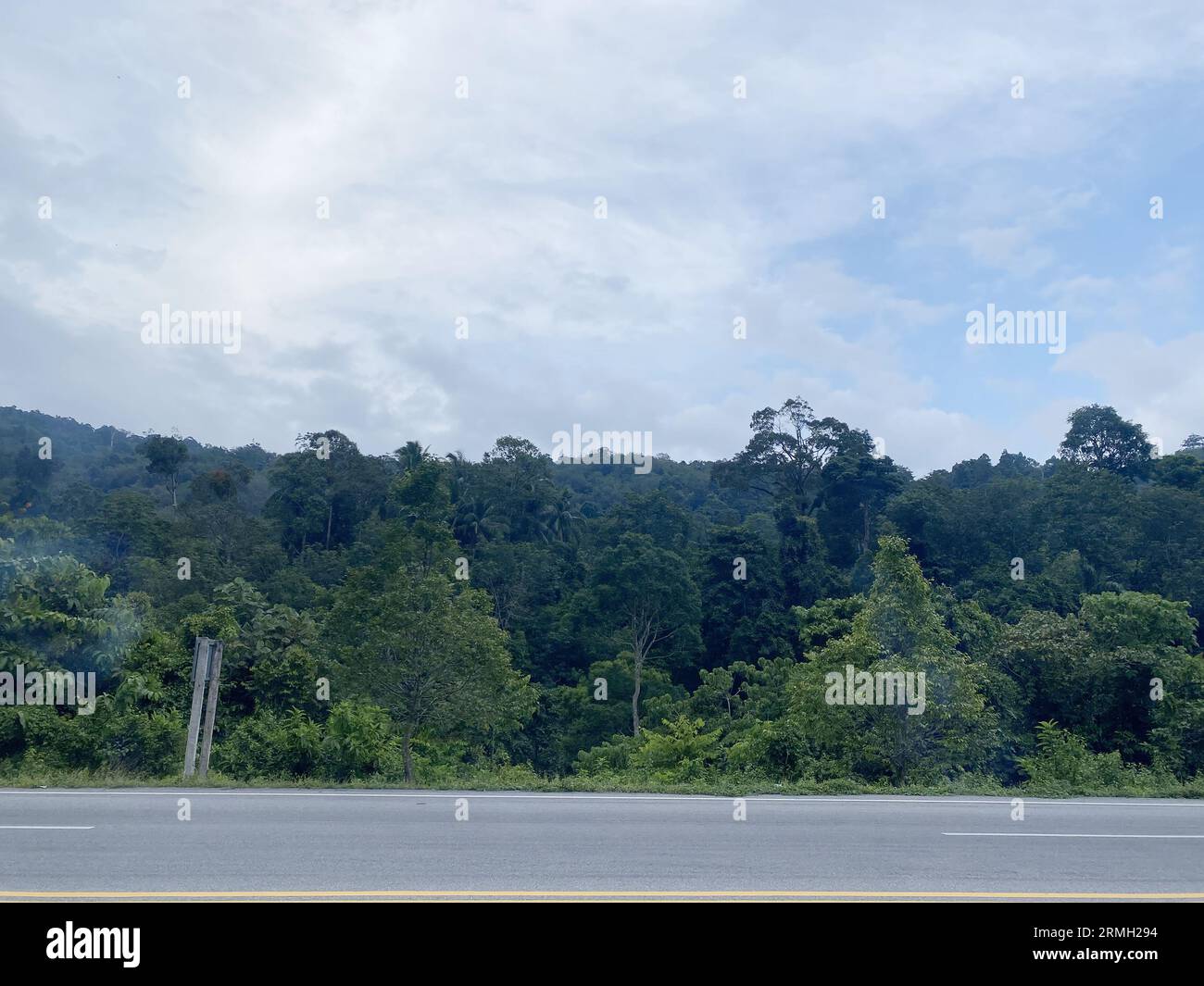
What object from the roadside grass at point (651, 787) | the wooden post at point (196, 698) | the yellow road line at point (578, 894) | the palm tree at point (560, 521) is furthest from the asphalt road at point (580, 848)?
the palm tree at point (560, 521)

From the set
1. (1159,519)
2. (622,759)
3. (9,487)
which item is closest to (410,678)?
(622,759)

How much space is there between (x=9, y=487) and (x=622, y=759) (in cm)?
5603

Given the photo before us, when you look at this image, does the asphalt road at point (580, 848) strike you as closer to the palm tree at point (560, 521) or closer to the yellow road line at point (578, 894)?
the yellow road line at point (578, 894)

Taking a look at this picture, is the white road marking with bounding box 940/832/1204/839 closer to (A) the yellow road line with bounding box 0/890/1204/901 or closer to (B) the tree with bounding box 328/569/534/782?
(A) the yellow road line with bounding box 0/890/1204/901

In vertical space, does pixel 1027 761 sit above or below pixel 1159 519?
below

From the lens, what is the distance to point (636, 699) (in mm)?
44906

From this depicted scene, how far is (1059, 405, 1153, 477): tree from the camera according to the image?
5566 cm

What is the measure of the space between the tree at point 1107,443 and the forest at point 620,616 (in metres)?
0.18

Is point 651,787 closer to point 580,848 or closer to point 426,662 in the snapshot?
point 580,848

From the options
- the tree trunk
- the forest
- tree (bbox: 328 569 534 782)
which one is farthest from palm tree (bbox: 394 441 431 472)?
tree (bbox: 328 569 534 782)

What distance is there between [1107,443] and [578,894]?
58.7 m

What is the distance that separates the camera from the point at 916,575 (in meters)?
18.1

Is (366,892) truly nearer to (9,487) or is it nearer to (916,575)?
(916,575)

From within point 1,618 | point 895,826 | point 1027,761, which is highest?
point 1,618
